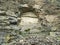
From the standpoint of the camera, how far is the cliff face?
538 centimetres

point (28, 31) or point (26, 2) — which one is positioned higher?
point (26, 2)

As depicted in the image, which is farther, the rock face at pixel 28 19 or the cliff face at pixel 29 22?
the rock face at pixel 28 19

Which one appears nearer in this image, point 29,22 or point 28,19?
point 29,22

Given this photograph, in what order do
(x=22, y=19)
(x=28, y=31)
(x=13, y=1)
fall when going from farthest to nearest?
(x=13, y=1) < (x=22, y=19) < (x=28, y=31)

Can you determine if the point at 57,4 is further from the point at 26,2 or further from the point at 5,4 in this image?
the point at 5,4

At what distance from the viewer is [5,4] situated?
262 inches

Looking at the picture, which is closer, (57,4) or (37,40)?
(37,40)

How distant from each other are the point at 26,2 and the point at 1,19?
141 centimetres

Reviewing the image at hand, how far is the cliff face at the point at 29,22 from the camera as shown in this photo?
17.7ft

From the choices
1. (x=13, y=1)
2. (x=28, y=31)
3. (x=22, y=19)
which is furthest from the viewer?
(x=13, y=1)

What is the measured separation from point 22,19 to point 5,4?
91 centimetres

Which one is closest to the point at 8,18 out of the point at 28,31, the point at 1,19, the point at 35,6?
the point at 1,19

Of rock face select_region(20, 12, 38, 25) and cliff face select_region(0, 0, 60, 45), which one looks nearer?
cliff face select_region(0, 0, 60, 45)

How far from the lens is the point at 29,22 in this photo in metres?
6.26
